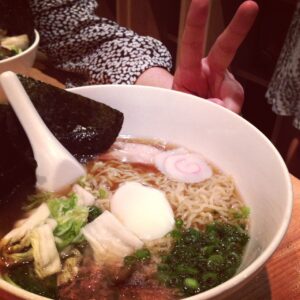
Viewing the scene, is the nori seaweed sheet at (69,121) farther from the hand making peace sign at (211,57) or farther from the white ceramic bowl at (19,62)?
the hand making peace sign at (211,57)

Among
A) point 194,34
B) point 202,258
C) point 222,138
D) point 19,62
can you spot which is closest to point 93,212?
point 202,258

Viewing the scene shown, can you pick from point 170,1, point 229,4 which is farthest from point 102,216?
point 170,1

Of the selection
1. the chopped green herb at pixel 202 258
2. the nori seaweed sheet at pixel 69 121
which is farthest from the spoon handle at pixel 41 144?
the chopped green herb at pixel 202 258

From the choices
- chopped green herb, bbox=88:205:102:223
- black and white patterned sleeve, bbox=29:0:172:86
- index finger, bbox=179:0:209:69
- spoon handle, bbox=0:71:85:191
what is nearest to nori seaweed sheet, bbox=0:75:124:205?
spoon handle, bbox=0:71:85:191

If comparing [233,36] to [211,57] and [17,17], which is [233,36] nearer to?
[211,57]

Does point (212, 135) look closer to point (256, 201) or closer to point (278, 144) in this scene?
point (256, 201)
